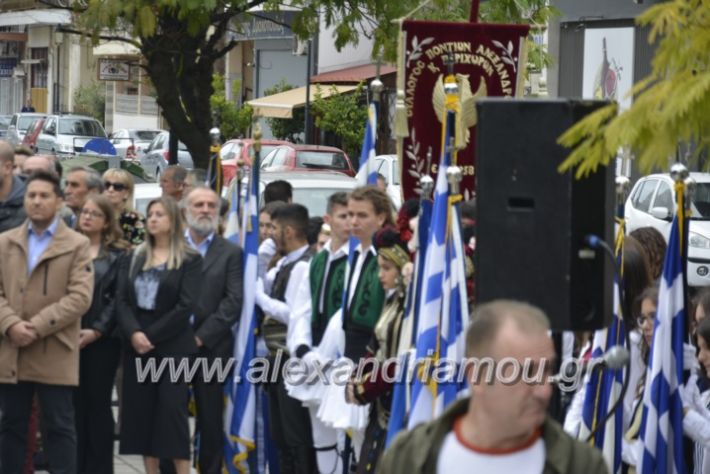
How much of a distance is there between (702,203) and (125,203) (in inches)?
392

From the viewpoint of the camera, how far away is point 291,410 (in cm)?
855

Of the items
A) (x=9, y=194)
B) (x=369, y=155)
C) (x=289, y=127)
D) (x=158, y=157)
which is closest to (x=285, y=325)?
(x=369, y=155)

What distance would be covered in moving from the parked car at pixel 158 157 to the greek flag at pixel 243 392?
82.1 ft

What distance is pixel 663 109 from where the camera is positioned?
4820 millimetres

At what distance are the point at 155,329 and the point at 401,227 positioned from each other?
1.63 meters

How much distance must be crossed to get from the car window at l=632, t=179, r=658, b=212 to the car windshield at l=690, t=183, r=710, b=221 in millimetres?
Answer: 910

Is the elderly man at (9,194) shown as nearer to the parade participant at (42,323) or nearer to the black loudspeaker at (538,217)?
the parade participant at (42,323)

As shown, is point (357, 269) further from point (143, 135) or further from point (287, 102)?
point (143, 135)

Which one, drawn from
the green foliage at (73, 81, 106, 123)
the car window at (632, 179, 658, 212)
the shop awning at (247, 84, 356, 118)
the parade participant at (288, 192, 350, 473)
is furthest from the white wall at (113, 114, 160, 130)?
the parade participant at (288, 192, 350, 473)

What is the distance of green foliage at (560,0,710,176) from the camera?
4762 millimetres

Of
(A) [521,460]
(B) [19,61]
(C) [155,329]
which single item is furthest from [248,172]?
(B) [19,61]

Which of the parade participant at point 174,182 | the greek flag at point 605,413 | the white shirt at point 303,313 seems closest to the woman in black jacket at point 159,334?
the white shirt at point 303,313

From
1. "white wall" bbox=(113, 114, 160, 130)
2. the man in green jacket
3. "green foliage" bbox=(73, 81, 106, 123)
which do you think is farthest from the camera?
"green foliage" bbox=(73, 81, 106, 123)

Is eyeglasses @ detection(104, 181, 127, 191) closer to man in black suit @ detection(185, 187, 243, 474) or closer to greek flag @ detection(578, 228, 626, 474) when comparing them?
man in black suit @ detection(185, 187, 243, 474)
